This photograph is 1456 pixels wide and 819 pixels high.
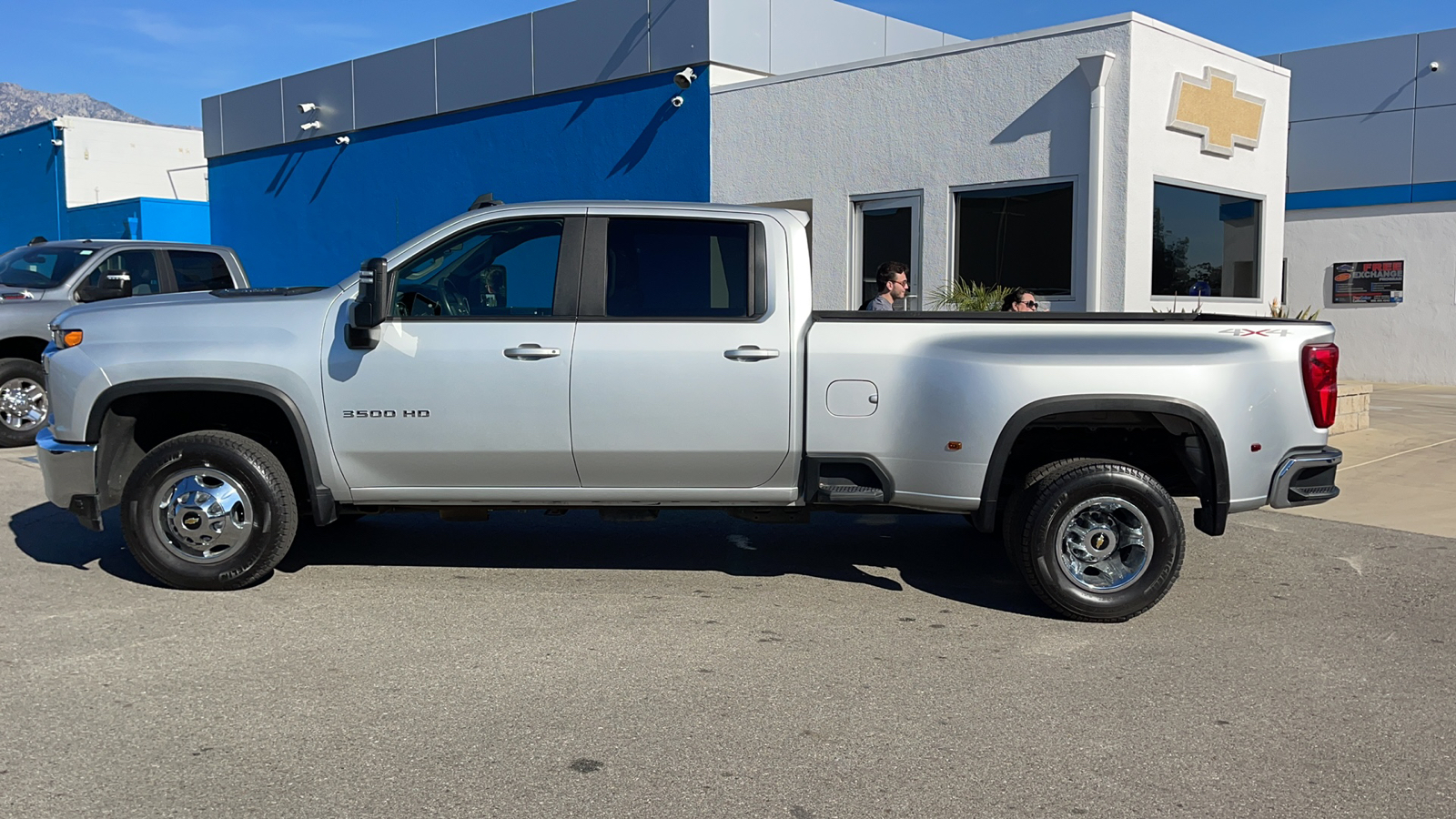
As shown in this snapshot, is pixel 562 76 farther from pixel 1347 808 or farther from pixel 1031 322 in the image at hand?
pixel 1347 808

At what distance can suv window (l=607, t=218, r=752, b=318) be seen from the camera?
595 cm

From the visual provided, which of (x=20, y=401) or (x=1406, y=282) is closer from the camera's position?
(x=20, y=401)

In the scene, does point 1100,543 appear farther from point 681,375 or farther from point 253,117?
point 253,117

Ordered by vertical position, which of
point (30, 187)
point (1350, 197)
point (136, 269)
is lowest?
point (136, 269)

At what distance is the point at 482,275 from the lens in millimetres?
6121

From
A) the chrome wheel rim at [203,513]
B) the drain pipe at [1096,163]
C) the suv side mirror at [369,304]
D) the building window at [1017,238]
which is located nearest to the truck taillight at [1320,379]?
the suv side mirror at [369,304]

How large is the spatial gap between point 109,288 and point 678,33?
7.31 m

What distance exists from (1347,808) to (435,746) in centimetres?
290

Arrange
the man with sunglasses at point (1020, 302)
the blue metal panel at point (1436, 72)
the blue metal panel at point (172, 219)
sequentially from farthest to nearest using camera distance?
the blue metal panel at point (172, 219)
the blue metal panel at point (1436, 72)
the man with sunglasses at point (1020, 302)

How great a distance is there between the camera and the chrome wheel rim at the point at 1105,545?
18.6 feet

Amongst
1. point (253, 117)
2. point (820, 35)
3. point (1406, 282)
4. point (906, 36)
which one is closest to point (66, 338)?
point (820, 35)

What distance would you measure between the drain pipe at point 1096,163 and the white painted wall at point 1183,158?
0.18 meters

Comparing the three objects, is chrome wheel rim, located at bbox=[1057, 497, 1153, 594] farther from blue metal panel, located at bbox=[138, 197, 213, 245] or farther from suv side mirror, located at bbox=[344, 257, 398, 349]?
blue metal panel, located at bbox=[138, 197, 213, 245]

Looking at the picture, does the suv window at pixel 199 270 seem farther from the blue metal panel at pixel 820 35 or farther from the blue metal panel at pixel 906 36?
the blue metal panel at pixel 906 36
